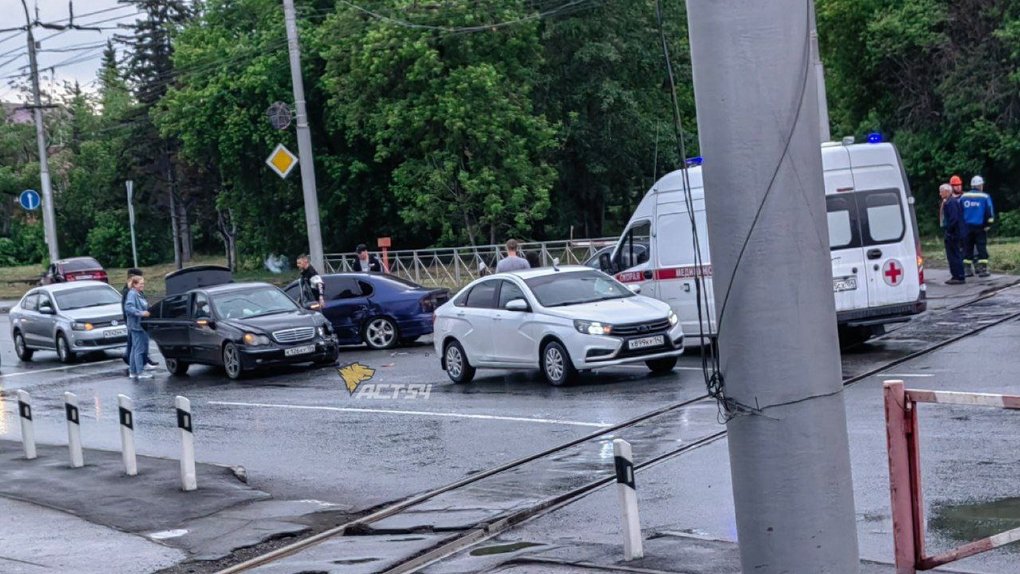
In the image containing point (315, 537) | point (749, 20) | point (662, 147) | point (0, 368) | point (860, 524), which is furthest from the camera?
point (662, 147)

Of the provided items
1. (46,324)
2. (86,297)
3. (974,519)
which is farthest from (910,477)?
(86,297)

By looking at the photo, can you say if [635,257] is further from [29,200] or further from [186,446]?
[29,200]

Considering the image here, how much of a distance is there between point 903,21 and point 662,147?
1055cm

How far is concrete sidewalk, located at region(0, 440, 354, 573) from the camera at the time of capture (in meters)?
10.1

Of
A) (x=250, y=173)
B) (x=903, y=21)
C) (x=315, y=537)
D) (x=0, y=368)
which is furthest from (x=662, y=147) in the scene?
(x=315, y=537)

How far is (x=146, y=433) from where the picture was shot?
55.9 feet

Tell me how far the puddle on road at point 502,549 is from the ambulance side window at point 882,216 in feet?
33.4

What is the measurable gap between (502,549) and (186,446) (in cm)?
424

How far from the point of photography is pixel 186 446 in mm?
12250

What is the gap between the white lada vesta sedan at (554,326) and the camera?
17281mm

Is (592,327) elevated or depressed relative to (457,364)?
elevated

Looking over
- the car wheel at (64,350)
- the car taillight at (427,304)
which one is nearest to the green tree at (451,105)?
the car wheel at (64,350)

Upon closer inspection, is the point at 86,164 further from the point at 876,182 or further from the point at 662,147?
the point at 876,182

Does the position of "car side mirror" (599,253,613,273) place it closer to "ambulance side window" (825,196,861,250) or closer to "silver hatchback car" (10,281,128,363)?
"ambulance side window" (825,196,861,250)
